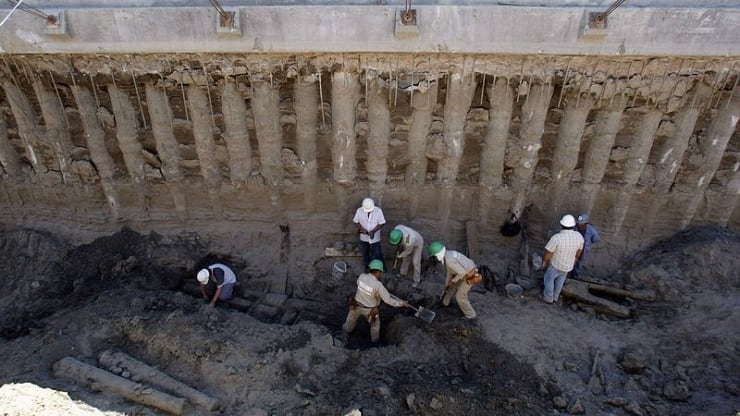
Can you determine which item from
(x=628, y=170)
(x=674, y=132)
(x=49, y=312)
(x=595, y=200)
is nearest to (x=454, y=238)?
(x=595, y=200)

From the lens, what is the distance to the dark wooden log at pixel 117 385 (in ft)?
18.6

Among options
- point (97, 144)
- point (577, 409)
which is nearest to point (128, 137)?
point (97, 144)

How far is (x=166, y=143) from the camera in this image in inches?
303

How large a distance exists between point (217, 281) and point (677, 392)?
5768 mm

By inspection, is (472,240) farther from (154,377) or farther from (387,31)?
(154,377)

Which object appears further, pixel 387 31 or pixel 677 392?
pixel 387 31

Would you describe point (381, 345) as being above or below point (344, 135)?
below

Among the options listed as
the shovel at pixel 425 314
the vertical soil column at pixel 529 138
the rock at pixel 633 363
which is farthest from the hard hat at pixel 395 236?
the rock at pixel 633 363

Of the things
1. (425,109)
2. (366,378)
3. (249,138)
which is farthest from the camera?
(249,138)

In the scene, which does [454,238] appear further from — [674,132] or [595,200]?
[674,132]

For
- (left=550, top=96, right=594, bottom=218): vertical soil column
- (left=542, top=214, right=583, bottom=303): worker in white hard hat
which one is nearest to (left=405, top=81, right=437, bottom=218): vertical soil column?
(left=550, top=96, right=594, bottom=218): vertical soil column

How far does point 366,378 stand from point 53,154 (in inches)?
219

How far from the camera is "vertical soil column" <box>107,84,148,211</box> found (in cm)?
735

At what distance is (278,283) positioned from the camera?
26.8 ft
